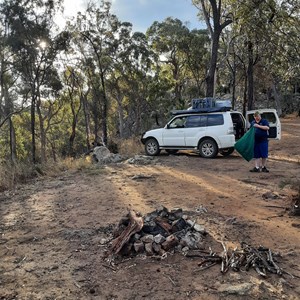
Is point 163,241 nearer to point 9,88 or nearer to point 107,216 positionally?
point 107,216

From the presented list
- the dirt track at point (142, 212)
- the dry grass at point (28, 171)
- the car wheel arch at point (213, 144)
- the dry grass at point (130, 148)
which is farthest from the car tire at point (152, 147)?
the dirt track at point (142, 212)

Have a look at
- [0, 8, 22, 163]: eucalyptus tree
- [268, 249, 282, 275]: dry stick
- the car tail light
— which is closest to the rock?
Result: [268, 249, 282, 275]: dry stick

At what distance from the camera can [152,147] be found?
14820 millimetres

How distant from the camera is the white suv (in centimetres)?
1305

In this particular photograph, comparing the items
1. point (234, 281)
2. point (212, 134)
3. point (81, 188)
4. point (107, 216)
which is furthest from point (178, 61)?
point (234, 281)

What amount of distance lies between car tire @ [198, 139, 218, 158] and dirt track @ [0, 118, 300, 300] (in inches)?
93.7

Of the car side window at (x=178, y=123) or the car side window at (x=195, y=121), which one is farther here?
the car side window at (x=178, y=123)

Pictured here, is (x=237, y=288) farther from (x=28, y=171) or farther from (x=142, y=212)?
(x=28, y=171)

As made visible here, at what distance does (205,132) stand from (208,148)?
0.63 meters

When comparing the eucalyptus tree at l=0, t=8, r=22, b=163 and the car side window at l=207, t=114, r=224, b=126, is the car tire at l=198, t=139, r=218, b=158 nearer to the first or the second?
the car side window at l=207, t=114, r=224, b=126

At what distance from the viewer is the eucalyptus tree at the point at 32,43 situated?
76.0 ft

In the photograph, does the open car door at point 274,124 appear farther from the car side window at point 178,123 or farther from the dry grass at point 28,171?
the dry grass at point 28,171

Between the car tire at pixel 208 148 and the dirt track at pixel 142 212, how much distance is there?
2379 millimetres

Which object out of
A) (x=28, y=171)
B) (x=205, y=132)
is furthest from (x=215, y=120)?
(x=28, y=171)
